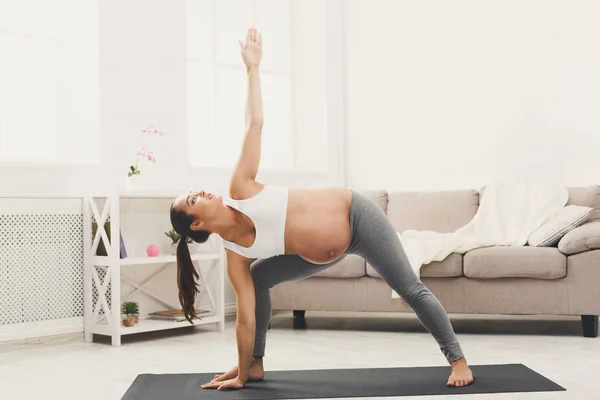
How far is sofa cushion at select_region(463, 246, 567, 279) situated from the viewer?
13.8 feet

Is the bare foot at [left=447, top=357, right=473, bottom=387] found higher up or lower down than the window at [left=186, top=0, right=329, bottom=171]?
lower down

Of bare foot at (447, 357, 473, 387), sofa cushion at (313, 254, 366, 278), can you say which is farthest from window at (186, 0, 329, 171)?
bare foot at (447, 357, 473, 387)

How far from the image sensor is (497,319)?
500cm

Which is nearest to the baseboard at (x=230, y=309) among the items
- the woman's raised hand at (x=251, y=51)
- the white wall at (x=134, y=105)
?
the white wall at (x=134, y=105)

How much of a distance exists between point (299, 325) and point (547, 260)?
1.52m

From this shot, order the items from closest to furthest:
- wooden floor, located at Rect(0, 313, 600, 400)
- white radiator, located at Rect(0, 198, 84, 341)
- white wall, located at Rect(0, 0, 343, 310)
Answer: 1. wooden floor, located at Rect(0, 313, 600, 400)
2. white radiator, located at Rect(0, 198, 84, 341)
3. white wall, located at Rect(0, 0, 343, 310)

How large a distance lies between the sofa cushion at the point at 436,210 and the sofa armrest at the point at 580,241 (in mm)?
842

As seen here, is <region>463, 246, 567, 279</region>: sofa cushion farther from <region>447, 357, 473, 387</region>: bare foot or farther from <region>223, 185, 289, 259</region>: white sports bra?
<region>223, 185, 289, 259</region>: white sports bra

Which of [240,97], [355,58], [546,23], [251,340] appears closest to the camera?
[251,340]

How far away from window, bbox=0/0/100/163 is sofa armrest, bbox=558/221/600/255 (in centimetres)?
269

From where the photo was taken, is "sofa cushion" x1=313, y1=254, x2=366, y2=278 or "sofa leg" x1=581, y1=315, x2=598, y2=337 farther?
"sofa cushion" x1=313, y1=254, x2=366, y2=278

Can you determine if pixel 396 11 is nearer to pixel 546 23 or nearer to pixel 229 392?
pixel 546 23

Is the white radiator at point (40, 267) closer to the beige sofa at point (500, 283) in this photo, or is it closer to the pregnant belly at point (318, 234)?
the beige sofa at point (500, 283)

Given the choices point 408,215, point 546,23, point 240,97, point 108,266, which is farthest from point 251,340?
point 546,23
